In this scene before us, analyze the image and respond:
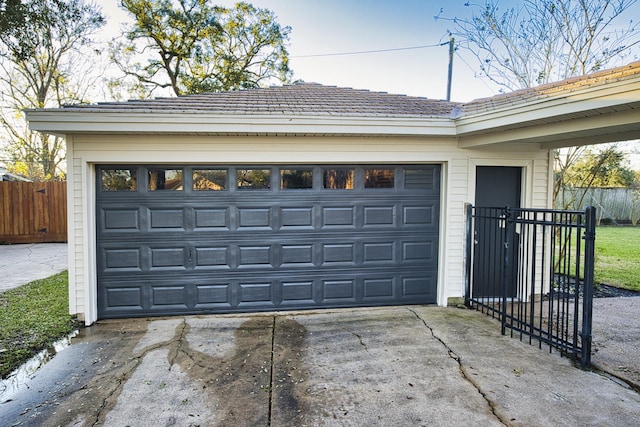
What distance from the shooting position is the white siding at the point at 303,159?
4773mm

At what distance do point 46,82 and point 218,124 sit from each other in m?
14.1

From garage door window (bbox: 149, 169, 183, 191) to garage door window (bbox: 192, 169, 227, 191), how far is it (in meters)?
0.22

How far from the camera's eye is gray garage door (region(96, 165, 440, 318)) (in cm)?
498

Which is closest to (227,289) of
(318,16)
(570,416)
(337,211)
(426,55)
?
(337,211)

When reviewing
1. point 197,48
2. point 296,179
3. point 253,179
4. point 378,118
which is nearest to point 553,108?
point 378,118

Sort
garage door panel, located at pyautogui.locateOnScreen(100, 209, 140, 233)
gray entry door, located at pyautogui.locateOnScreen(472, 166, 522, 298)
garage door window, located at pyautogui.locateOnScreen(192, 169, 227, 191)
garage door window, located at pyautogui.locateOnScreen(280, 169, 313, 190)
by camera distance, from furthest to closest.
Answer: gray entry door, located at pyautogui.locateOnScreen(472, 166, 522, 298), garage door window, located at pyautogui.locateOnScreen(280, 169, 313, 190), garage door window, located at pyautogui.locateOnScreen(192, 169, 227, 191), garage door panel, located at pyautogui.locateOnScreen(100, 209, 140, 233)

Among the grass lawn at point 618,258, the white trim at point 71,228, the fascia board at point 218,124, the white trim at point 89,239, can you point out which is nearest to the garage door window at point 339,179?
the fascia board at point 218,124

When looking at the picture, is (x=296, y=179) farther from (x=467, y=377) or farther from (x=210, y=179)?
(x=467, y=377)

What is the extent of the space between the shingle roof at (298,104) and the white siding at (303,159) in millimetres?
392

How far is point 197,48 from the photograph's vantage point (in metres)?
14.9

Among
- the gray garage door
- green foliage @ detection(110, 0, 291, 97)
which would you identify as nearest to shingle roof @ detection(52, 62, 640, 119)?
the gray garage door

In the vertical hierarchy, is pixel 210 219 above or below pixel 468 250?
above

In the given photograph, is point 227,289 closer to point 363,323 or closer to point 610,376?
point 363,323

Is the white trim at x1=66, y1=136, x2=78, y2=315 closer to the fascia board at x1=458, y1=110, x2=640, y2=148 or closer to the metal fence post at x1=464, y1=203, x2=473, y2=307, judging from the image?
the fascia board at x1=458, y1=110, x2=640, y2=148
